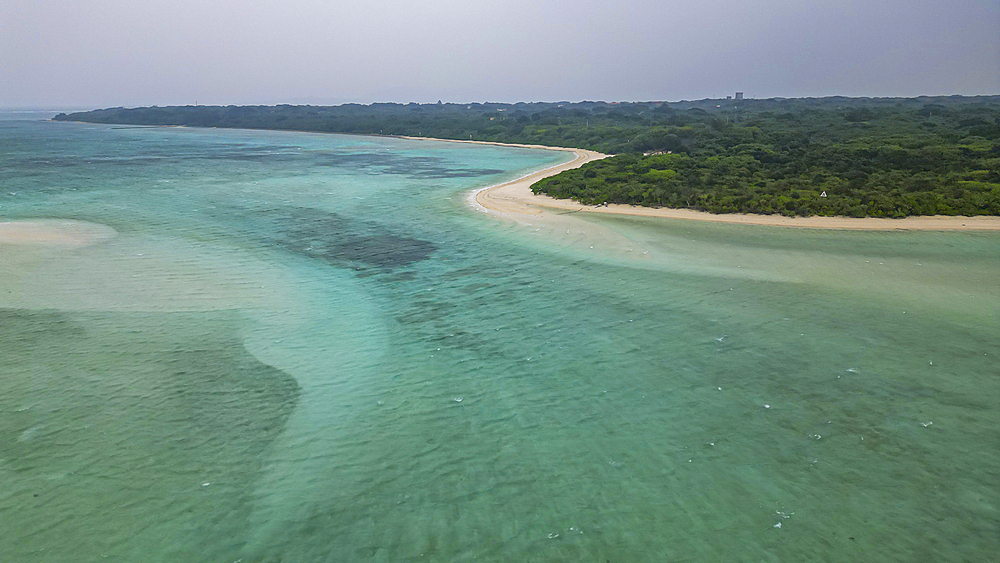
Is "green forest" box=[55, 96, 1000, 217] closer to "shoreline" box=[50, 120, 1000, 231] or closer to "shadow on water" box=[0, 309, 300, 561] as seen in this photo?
"shoreline" box=[50, 120, 1000, 231]

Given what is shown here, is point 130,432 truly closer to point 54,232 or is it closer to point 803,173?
point 54,232

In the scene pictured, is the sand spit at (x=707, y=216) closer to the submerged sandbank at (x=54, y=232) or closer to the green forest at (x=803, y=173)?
the green forest at (x=803, y=173)

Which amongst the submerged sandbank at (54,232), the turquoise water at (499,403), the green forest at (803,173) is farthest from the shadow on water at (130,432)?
the green forest at (803,173)

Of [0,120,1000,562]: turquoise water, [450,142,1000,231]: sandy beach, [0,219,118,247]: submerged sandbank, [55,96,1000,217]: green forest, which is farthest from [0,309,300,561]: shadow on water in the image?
[55,96,1000,217]: green forest

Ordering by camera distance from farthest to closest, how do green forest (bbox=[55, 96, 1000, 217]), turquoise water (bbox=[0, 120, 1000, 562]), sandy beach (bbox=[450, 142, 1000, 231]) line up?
green forest (bbox=[55, 96, 1000, 217]), sandy beach (bbox=[450, 142, 1000, 231]), turquoise water (bbox=[0, 120, 1000, 562])

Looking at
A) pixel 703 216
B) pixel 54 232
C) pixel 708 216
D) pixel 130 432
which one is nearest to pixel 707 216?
pixel 708 216

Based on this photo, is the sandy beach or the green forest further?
the green forest

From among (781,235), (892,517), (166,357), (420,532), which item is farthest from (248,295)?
(781,235)
